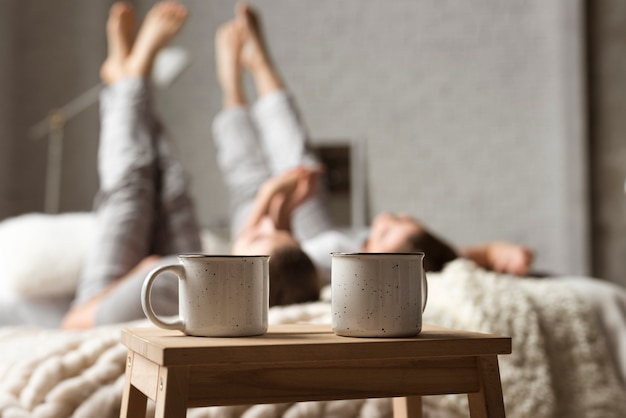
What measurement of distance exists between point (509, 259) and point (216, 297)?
56.1 inches

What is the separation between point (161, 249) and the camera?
210cm

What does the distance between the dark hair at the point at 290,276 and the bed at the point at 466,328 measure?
0.05m

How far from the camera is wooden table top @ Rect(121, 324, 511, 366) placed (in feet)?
2.08

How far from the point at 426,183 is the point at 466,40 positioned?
720mm

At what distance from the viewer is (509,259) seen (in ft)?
6.58

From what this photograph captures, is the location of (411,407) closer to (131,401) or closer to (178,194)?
(131,401)

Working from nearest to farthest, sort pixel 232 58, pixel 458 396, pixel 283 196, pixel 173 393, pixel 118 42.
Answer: pixel 173 393 < pixel 458 396 < pixel 283 196 < pixel 118 42 < pixel 232 58

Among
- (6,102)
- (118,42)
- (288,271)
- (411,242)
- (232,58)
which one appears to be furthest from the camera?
(6,102)

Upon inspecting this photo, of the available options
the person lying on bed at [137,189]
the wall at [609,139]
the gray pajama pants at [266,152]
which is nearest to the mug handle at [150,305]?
the person lying on bed at [137,189]

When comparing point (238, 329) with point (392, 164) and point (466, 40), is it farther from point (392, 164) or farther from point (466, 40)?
point (466, 40)

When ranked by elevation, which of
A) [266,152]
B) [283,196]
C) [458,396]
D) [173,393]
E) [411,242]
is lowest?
[458,396]

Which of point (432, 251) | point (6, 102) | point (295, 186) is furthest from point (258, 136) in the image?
point (6, 102)

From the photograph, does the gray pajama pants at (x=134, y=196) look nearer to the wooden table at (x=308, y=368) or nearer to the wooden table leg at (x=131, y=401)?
the wooden table leg at (x=131, y=401)

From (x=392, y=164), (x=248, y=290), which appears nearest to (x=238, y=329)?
(x=248, y=290)
